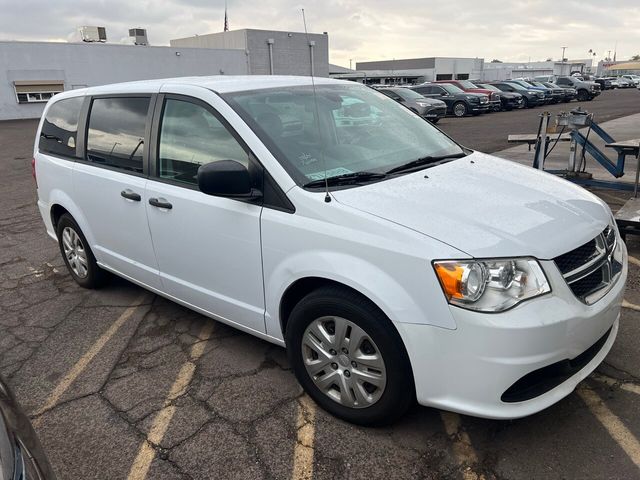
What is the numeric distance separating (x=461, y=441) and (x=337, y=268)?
1107 mm

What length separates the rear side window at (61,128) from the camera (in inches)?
177

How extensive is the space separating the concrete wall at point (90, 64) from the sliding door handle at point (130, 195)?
30505mm

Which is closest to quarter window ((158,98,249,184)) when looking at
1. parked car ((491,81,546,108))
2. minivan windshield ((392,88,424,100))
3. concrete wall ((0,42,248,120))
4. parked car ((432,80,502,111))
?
minivan windshield ((392,88,424,100))

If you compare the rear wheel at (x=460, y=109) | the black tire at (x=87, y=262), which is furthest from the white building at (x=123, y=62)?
the black tire at (x=87, y=262)

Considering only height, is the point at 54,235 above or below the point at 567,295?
below

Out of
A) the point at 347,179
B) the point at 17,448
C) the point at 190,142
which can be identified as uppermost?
the point at 190,142

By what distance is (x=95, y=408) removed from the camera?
10.1ft

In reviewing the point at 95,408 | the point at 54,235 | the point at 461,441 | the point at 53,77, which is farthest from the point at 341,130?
the point at 53,77

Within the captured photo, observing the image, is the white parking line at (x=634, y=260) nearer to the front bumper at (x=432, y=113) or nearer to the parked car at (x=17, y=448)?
the parked car at (x=17, y=448)

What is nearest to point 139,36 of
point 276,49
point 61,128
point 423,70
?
point 276,49

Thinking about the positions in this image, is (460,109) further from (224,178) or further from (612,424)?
(224,178)

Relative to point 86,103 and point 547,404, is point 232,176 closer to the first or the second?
point 547,404

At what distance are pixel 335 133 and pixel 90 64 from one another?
33.2m

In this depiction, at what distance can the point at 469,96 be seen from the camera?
81.7ft
